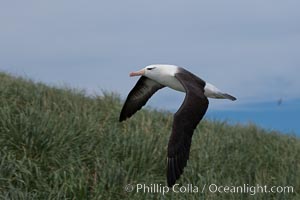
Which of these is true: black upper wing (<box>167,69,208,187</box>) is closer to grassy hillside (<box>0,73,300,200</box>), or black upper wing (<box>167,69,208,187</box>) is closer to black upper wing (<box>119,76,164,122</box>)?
black upper wing (<box>119,76,164,122</box>)

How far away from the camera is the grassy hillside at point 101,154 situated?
761 centimetres

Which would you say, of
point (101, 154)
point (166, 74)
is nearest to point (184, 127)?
point (166, 74)

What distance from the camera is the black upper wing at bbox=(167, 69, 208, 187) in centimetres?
555

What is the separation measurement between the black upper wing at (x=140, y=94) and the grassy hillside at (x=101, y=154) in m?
0.79

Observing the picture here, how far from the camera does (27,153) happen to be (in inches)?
315

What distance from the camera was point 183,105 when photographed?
5832mm

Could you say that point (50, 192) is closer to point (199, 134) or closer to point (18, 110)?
point (18, 110)

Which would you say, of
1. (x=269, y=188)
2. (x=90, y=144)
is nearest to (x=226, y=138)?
(x=269, y=188)

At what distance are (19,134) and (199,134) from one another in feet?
11.2

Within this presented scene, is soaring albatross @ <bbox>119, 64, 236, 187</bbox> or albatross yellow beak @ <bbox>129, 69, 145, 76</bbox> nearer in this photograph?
soaring albatross @ <bbox>119, 64, 236, 187</bbox>

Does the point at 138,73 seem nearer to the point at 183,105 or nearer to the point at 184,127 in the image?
the point at 183,105

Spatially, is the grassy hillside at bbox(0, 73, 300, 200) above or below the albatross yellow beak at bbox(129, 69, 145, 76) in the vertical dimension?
below

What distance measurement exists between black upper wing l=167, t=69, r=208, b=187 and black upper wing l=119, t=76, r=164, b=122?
5.01ft

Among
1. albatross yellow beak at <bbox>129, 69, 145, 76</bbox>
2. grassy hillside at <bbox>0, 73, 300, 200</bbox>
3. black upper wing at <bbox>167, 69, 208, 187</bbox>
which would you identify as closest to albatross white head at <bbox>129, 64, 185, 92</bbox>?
albatross yellow beak at <bbox>129, 69, 145, 76</bbox>
